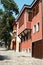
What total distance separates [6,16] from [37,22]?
26.9 metres

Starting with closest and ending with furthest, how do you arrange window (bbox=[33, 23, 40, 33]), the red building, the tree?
the red building
window (bbox=[33, 23, 40, 33])
the tree

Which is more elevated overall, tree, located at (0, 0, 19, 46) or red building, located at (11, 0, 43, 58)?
tree, located at (0, 0, 19, 46)

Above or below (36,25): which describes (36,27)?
below

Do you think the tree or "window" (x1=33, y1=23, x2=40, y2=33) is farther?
the tree

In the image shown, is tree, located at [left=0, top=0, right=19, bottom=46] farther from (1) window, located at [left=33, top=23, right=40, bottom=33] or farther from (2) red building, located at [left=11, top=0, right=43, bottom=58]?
(1) window, located at [left=33, top=23, right=40, bottom=33]

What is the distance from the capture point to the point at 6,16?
191 ft

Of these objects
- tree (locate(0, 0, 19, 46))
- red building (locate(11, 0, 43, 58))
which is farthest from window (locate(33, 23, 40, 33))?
tree (locate(0, 0, 19, 46))

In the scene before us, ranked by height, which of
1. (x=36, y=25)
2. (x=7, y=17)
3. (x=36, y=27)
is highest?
(x=7, y=17)

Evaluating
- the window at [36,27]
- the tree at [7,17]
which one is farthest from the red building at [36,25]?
the tree at [7,17]

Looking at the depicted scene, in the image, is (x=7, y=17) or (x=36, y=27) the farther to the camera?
(x=7, y=17)

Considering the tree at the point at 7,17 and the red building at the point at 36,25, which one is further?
the tree at the point at 7,17

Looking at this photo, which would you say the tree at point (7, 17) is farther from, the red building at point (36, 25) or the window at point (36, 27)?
the window at point (36, 27)

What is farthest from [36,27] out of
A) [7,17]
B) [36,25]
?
[7,17]

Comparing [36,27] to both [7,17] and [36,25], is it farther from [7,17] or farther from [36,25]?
[7,17]
